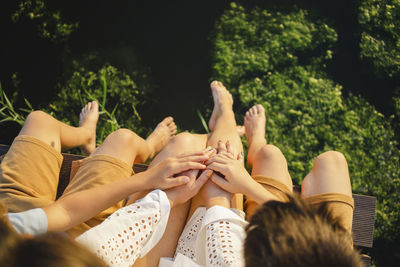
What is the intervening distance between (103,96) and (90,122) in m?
0.39

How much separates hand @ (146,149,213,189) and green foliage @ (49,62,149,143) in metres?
1.02

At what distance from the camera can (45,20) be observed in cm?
270

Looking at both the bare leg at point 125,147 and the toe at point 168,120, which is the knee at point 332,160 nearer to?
the bare leg at point 125,147

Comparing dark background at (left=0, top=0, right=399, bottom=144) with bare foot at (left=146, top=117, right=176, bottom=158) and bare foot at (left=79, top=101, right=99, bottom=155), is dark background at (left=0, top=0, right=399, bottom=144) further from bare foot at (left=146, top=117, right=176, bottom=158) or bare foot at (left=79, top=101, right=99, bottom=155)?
bare foot at (left=79, top=101, right=99, bottom=155)

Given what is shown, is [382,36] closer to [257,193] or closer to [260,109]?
[260,109]

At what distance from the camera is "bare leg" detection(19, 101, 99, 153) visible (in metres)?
1.73

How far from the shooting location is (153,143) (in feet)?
7.42

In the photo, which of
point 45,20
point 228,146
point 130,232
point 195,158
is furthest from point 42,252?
point 45,20

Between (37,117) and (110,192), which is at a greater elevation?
(37,117)

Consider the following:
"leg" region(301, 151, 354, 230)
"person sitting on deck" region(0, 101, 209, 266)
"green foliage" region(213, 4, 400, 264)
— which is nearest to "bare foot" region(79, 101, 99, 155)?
"person sitting on deck" region(0, 101, 209, 266)

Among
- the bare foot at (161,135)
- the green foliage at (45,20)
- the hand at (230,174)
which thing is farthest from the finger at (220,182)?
the green foliage at (45,20)

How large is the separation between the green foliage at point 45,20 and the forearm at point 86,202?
169cm

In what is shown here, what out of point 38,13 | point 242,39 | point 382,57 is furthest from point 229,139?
point 38,13

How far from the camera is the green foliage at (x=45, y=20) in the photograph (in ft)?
8.84
